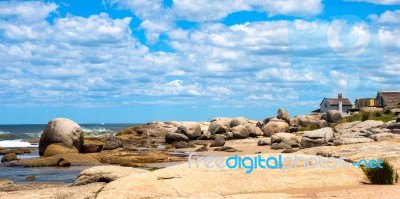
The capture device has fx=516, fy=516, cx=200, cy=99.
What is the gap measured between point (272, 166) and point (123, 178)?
4459mm

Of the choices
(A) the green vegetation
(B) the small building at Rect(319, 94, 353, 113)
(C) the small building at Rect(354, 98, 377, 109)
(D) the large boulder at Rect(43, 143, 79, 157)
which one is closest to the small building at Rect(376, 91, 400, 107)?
(C) the small building at Rect(354, 98, 377, 109)

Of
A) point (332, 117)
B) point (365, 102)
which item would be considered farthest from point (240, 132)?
point (365, 102)

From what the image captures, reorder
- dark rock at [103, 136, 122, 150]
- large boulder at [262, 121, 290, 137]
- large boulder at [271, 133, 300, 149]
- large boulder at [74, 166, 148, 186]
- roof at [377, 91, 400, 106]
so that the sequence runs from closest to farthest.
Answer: large boulder at [74, 166, 148, 186], large boulder at [271, 133, 300, 149], dark rock at [103, 136, 122, 150], large boulder at [262, 121, 290, 137], roof at [377, 91, 400, 106]

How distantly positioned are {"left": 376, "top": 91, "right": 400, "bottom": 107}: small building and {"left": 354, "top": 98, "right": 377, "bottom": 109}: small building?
4.84 metres

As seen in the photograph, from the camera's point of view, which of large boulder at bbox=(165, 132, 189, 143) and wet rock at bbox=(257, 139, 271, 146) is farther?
large boulder at bbox=(165, 132, 189, 143)

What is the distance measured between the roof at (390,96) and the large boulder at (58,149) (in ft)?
189

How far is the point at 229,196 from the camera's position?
1287 centimetres

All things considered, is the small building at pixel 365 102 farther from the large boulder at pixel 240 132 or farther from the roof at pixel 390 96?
the large boulder at pixel 240 132

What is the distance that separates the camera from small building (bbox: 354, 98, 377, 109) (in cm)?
8868

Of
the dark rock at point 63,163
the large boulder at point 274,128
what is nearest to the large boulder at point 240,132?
the large boulder at point 274,128

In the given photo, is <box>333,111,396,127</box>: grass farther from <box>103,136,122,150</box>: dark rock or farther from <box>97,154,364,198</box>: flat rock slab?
<box>97,154,364,198</box>: flat rock slab

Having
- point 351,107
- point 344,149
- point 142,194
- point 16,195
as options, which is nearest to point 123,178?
point 142,194

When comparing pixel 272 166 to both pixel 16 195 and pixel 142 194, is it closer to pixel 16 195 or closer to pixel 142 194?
pixel 142 194

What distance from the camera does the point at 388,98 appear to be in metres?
80.4
